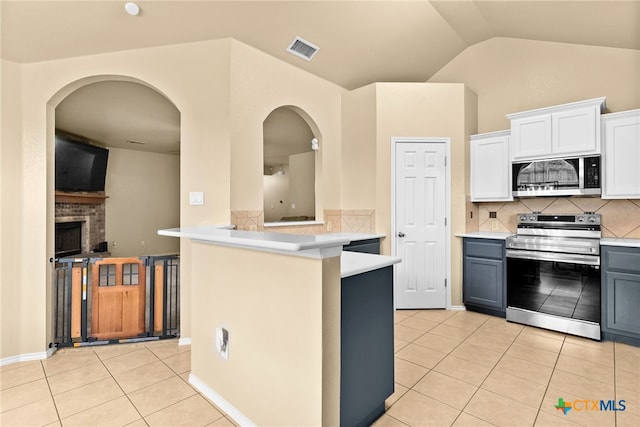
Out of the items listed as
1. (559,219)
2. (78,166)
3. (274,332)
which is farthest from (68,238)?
(559,219)

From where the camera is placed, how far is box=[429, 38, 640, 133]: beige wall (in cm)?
334

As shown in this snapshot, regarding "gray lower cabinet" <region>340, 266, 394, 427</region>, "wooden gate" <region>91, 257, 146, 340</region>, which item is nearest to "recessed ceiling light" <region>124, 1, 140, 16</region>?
"wooden gate" <region>91, 257, 146, 340</region>

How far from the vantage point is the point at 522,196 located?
3592 mm

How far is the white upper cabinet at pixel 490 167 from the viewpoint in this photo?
12.3 ft

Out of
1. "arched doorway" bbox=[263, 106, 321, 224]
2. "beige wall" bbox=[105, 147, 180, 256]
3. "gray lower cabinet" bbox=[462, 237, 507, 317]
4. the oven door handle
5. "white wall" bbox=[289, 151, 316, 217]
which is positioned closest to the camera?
the oven door handle

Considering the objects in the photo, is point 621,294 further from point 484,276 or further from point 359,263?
point 359,263

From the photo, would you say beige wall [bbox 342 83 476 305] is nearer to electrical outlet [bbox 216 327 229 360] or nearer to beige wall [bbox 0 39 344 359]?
beige wall [bbox 0 39 344 359]

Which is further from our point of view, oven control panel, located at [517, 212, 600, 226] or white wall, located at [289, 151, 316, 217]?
white wall, located at [289, 151, 316, 217]

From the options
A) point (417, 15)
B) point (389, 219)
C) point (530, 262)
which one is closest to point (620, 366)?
point (530, 262)

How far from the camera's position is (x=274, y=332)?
5.33ft

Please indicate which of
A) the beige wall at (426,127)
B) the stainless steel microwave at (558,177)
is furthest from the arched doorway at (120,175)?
the stainless steel microwave at (558,177)

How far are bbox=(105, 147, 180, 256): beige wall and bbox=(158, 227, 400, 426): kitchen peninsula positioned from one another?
232 inches

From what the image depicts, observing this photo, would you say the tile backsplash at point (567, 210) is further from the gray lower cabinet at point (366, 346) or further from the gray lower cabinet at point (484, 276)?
the gray lower cabinet at point (366, 346)

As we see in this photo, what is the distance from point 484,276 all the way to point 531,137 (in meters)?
1.62
